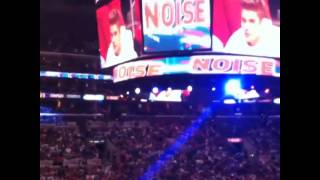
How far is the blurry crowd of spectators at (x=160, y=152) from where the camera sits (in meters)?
8.88

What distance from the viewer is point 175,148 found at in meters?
9.52

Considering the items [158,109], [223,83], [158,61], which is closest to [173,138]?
[158,109]

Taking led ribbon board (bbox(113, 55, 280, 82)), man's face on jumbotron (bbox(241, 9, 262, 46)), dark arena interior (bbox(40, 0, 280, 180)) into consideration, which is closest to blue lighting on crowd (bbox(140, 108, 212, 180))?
dark arena interior (bbox(40, 0, 280, 180))

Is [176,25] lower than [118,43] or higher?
higher

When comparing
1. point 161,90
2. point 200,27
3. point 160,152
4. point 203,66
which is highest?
point 200,27

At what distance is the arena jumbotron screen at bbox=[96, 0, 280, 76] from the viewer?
6.68 meters

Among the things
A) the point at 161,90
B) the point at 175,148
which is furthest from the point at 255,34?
the point at 175,148

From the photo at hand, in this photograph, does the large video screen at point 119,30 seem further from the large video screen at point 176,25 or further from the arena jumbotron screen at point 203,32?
the large video screen at point 176,25

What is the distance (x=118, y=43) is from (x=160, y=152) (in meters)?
2.76

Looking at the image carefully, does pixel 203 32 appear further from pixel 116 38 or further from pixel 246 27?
pixel 116 38

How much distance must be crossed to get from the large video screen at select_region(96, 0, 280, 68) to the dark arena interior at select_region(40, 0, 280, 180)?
14 millimetres
